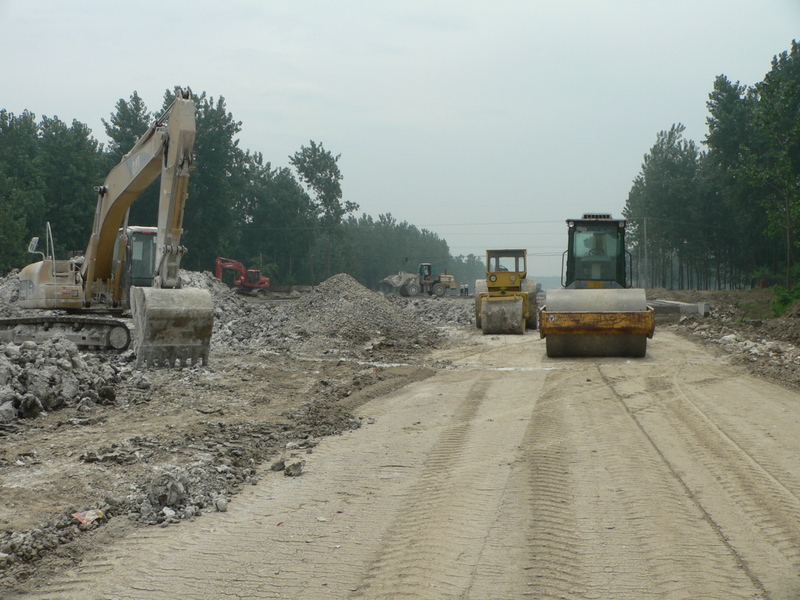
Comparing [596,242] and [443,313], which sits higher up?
[596,242]

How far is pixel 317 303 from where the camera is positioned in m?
25.7

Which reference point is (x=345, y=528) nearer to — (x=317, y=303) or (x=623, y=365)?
(x=623, y=365)

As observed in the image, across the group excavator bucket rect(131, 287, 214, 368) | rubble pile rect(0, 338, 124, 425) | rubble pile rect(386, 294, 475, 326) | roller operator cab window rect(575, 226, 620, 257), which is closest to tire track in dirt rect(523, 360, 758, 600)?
rubble pile rect(0, 338, 124, 425)

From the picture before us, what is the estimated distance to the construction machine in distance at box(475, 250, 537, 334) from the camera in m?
22.0

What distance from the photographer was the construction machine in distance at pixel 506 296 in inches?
867

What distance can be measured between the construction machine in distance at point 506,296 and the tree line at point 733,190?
18.2 m

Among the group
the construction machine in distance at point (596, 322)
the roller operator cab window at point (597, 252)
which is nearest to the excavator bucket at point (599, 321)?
the construction machine in distance at point (596, 322)

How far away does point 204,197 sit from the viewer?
56531 mm

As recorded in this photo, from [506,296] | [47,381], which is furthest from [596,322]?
[47,381]

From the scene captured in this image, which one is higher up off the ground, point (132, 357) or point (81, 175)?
point (81, 175)

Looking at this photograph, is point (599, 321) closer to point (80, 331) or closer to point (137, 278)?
point (137, 278)

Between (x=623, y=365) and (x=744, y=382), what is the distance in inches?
94.9

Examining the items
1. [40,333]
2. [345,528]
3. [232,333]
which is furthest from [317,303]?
[345,528]

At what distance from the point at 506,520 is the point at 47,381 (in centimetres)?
637
